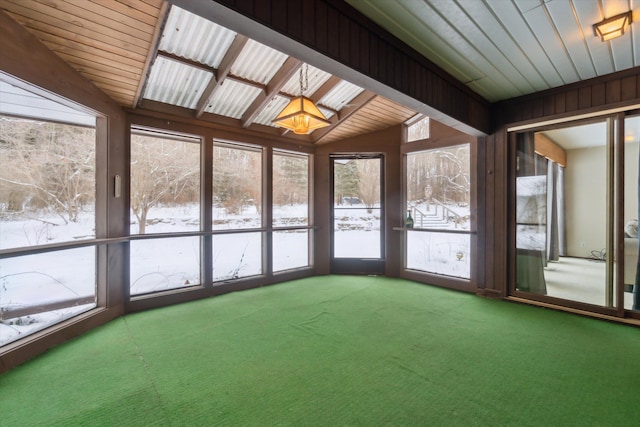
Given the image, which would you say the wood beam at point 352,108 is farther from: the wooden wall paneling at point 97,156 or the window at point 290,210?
the wooden wall paneling at point 97,156

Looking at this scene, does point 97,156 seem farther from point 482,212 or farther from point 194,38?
point 482,212

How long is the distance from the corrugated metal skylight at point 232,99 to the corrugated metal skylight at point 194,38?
50 cm

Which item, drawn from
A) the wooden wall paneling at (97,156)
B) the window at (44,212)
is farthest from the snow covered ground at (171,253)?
the wooden wall paneling at (97,156)

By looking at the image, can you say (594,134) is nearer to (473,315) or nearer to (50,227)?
(473,315)

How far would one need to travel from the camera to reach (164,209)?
4.07 metres

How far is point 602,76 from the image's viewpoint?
3303 millimetres

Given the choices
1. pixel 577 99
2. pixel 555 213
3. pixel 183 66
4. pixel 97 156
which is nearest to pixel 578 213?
pixel 555 213

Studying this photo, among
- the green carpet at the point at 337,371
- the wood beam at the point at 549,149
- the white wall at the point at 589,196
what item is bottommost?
the green carpet at the point at 337,371

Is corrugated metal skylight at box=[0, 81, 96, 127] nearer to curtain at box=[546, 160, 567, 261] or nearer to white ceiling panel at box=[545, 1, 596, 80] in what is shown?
white ceiling panel at box=[545, 1, 596, 80]

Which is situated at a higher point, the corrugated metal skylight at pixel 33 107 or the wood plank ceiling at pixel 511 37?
the wood plank ceiling at pixel 511 37

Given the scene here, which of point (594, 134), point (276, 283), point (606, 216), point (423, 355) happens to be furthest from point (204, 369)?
point (594, 134)

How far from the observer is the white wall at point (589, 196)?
3.28 meters

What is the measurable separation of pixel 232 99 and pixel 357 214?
9.91 ft

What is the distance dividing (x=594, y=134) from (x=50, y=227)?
618 centimetres
